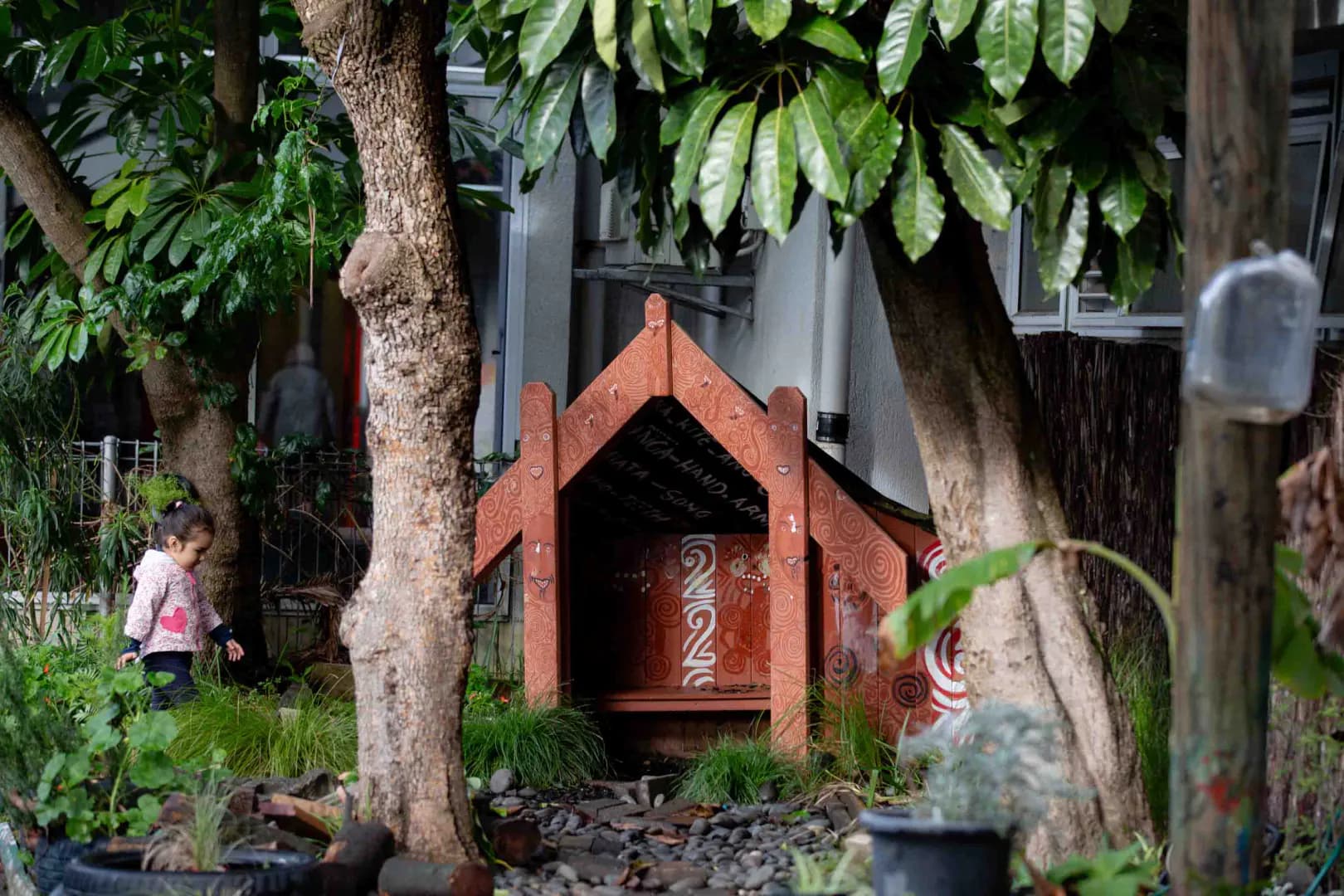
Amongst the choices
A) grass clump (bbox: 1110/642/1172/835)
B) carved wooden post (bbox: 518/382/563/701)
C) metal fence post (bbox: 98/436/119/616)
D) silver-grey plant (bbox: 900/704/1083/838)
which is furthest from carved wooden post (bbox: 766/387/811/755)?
metal fence post (bbox: 98/436/119/616)

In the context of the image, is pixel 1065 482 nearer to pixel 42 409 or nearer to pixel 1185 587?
pixel 1185 587

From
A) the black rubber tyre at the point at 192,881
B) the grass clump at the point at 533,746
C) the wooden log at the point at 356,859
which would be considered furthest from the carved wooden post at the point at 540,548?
the black rubber tyre at the point at 192,881

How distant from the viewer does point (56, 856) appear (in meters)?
4.49

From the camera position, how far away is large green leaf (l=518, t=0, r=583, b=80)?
4176 mm

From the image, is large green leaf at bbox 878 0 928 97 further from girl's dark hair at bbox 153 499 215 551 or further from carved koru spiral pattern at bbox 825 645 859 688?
girl's dark hair at bbox 153 499 215 551

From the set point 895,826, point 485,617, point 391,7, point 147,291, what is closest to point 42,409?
point 147,291

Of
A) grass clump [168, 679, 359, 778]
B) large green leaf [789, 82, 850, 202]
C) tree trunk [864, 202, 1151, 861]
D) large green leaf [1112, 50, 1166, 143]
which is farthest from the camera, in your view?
grass clump [168, 679, 359, 778]

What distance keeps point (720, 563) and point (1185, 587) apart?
4414mm

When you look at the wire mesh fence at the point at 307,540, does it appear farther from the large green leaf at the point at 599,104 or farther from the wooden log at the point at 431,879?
the large green leaf at the point at 599,104

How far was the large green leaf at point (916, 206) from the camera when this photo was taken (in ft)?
13.6

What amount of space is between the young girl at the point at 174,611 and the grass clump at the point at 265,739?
0.35m

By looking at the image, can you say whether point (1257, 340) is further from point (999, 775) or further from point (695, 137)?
point (695, 137)

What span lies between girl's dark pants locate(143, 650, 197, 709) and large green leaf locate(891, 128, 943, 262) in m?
4.10

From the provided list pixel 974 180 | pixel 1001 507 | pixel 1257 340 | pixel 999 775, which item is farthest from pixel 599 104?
pixel 999 775
